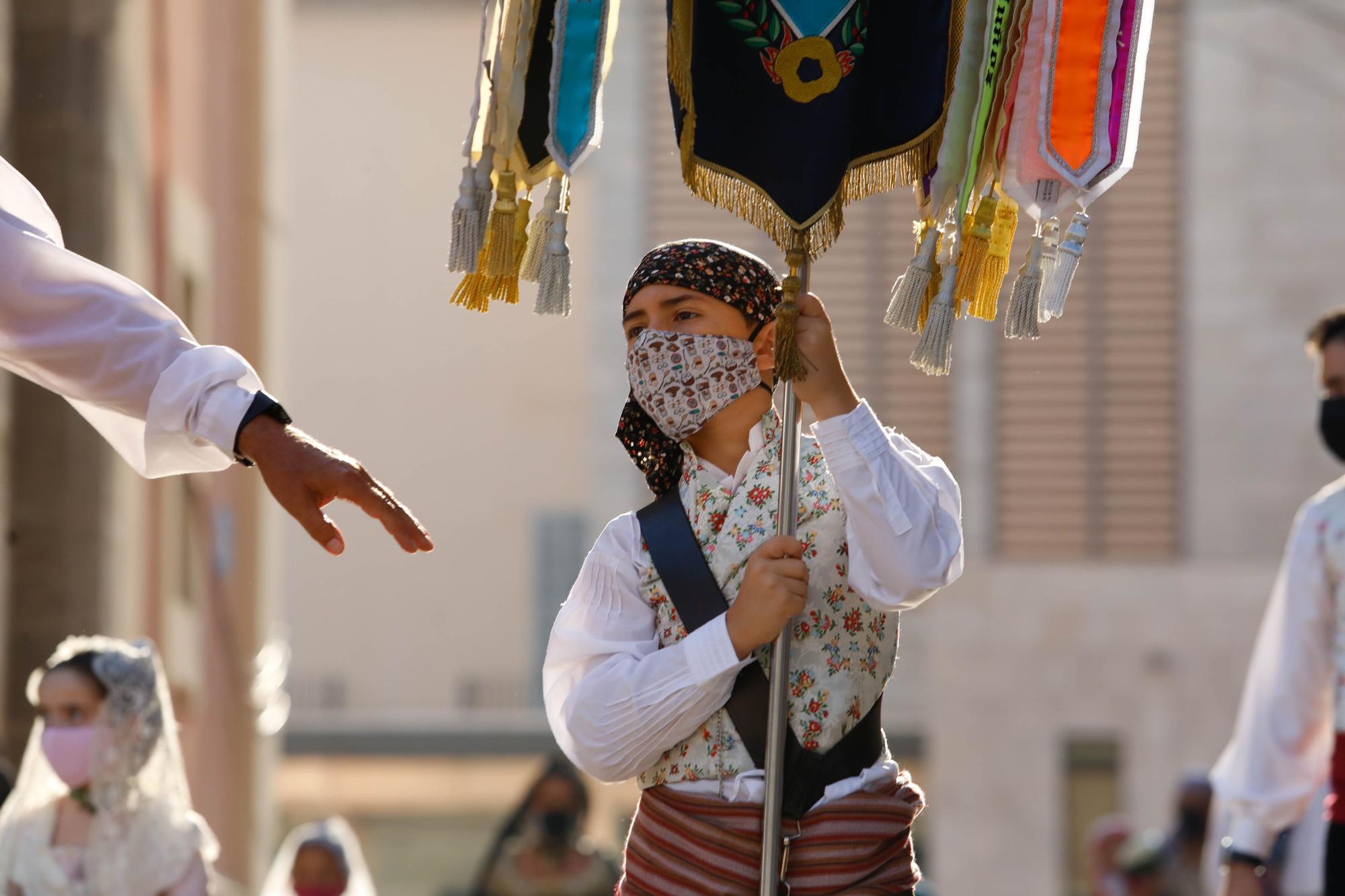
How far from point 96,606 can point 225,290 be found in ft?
12.7

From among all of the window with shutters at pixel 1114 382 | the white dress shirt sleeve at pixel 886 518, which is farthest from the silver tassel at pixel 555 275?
the window with shutters at pixel 1114 382

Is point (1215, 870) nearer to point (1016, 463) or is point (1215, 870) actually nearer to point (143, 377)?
point (143, 377)

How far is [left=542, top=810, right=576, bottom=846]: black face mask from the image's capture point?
8.20 m

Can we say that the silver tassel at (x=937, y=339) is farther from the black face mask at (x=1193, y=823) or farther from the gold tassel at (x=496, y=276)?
the black face mask at (x=1193, y=823)

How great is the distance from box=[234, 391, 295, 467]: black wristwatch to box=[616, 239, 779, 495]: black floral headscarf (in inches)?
37.9

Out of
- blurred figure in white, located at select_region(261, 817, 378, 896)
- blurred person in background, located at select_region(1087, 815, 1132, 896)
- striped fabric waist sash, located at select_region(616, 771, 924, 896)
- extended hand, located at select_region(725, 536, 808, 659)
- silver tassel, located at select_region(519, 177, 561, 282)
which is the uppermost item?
silver tassel, located at select_region(519, 177, 561, 282)

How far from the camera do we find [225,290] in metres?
11.4

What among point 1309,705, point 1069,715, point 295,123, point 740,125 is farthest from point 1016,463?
point 740,125

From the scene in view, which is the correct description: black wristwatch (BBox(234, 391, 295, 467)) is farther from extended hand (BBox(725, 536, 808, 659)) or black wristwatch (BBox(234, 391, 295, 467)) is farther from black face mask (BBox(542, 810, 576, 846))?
black face mask (BBox(542, 810, 576, 846))

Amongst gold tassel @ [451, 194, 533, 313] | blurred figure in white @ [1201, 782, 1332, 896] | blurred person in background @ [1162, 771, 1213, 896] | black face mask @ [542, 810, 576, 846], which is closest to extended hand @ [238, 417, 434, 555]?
gold tassel @ [451, 194, 533, 313]

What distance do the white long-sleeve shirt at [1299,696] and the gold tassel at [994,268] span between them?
167 cm

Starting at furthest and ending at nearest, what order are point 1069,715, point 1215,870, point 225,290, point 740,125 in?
1. point 1069,715
2. point 225,290
3. point 1215,870
4. point 740,125

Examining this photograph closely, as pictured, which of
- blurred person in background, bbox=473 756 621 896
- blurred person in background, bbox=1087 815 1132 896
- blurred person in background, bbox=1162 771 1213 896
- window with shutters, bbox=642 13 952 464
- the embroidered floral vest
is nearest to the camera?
the embroidered floral vest

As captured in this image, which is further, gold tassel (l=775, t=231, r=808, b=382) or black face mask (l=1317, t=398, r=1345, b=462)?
black face mask (l=1317, t=398, r=1345, b=462)
